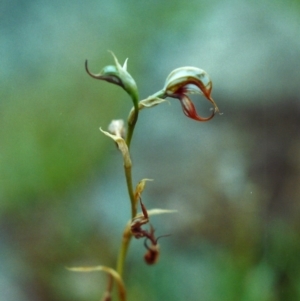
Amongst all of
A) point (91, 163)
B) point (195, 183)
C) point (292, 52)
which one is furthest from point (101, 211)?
point (292, 52)

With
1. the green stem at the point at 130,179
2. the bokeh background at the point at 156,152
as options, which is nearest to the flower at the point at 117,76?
the green stem at the point at 130,179

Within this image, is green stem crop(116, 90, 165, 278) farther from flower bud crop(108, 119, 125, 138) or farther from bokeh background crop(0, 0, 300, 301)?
bokeh background crop(0, 0, 300, 301)

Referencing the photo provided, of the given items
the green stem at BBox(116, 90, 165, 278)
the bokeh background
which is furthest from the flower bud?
the bokeh background

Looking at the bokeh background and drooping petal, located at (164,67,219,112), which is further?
the bokeh background

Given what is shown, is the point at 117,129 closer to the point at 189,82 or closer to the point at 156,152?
the point at 189,82

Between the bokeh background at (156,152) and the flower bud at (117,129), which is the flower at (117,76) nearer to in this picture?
the flower bud at (117,129)

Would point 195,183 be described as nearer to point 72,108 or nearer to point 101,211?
point 101,211

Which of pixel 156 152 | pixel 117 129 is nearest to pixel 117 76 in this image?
pixel 117 129
